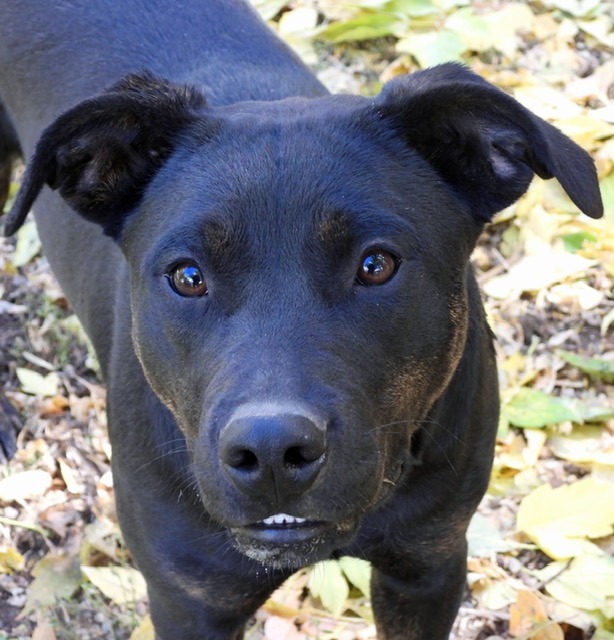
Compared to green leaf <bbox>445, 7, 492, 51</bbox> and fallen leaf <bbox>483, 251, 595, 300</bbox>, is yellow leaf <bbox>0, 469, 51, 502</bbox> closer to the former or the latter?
fallen leaf <bbox>483, 251, 595, 300</bbox>

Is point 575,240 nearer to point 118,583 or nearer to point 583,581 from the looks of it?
point 583,581

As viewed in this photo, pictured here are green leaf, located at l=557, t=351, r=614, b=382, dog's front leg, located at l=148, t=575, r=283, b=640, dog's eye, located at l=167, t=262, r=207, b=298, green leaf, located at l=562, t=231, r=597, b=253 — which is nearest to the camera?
dog's eye, located at l=167, t=262, r=207, b=298

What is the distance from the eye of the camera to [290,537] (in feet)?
9.57

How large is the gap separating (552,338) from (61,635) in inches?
108

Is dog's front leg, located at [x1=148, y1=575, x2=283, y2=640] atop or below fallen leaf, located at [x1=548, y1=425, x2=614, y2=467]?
atop

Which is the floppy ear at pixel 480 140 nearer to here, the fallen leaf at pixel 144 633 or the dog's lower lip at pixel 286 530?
the dog's lower lip at pixel 286 530

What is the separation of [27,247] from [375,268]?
3.97m

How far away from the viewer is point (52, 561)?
480 centimetres

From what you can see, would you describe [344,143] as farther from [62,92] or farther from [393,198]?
[62,92]

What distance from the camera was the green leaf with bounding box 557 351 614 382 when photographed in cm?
536

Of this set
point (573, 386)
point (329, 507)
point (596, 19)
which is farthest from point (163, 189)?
point (596, 19)

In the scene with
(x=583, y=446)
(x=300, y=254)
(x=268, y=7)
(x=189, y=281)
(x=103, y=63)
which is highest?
(x=300, y=254)

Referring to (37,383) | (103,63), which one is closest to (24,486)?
(37,383)

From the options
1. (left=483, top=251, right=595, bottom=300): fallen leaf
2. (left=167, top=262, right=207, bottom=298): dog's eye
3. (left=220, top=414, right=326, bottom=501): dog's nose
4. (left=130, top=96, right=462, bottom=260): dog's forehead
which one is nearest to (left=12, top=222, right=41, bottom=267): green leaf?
(left=483, top=251, right=595, bottom=300): fallen leaf
